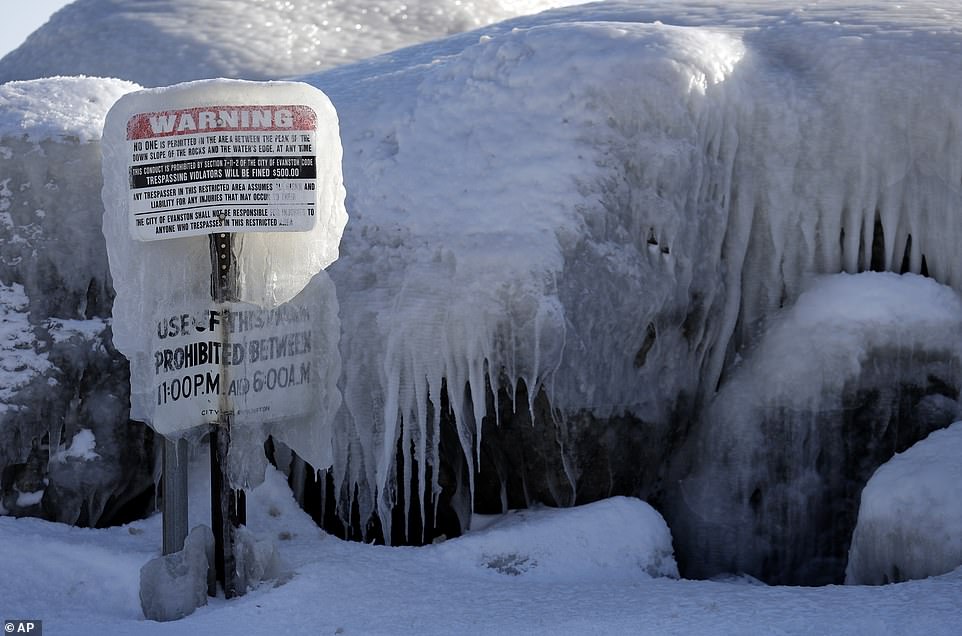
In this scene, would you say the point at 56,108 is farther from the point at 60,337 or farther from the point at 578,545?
the point at 578,545

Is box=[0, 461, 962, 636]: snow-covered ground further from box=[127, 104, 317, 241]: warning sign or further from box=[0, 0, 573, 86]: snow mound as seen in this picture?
box=[0, 0, 573, 86]: snow mound

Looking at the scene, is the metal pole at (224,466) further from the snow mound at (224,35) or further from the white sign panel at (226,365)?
the snow mound at (224,35)

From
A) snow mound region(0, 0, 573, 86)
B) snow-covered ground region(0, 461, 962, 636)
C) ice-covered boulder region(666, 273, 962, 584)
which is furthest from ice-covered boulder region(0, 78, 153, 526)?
snow mound region(0, 0, 573, 86)

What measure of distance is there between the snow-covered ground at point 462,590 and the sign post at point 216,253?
0.41 metres

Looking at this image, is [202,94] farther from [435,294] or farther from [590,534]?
[590,534]

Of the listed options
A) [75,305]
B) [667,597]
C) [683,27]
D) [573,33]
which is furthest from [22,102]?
[667,597]

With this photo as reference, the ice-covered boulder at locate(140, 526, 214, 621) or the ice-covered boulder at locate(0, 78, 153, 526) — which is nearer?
the ice-covered boulder at locate(140, 526, 214, 621)

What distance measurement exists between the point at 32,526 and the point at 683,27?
438 centimetres

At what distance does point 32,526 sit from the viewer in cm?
650

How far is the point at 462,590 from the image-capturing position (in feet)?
19.3

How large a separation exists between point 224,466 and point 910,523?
119 inches

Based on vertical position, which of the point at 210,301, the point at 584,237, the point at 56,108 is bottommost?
the point at 210,301

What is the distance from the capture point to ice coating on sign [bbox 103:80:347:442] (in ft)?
18.5

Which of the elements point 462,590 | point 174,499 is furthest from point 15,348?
point 462,590
